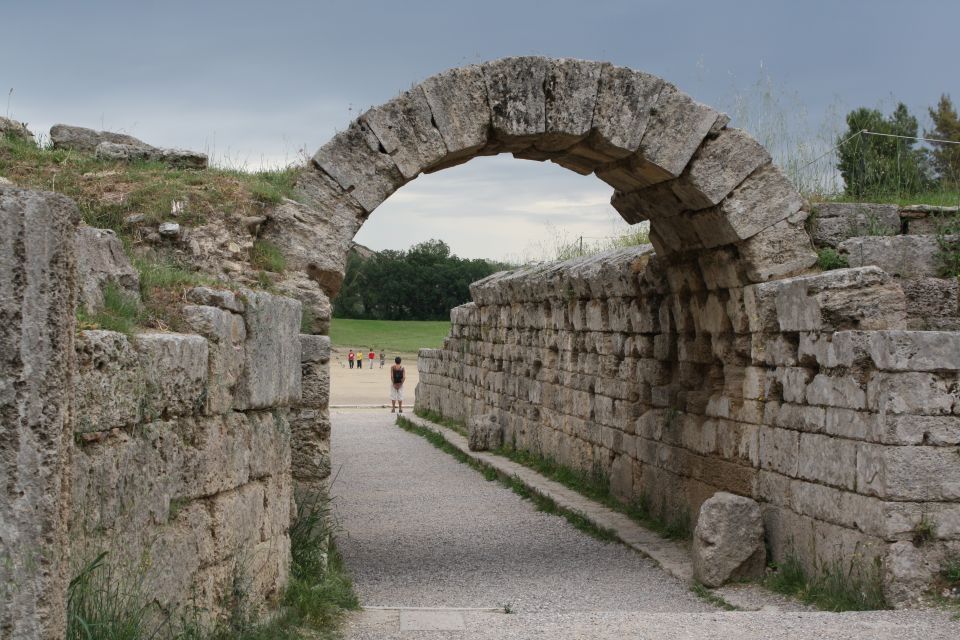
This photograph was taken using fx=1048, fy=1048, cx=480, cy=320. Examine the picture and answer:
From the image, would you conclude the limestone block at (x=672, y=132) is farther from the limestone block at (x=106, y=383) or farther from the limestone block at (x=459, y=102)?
the limestone block at (x=106, y=383)

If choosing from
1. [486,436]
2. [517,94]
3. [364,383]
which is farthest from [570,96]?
[364,383]

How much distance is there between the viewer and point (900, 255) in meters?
8.14

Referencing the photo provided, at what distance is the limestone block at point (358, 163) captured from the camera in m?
7.99

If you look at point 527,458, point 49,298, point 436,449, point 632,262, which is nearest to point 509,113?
point 632,262

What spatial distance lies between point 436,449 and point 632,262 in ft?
26.4

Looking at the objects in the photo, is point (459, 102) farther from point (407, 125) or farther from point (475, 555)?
point (475, 555)

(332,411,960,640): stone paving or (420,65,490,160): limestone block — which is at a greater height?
(420,65,490,160): limestone block

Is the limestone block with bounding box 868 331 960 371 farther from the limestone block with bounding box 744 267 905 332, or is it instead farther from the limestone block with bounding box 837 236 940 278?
the limestone block with bounding box 837 236 940 278

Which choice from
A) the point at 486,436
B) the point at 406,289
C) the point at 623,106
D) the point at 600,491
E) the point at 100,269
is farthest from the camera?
the point at 406,289

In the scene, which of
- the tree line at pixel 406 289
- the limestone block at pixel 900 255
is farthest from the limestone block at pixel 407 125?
the tree line at pixel 406 289

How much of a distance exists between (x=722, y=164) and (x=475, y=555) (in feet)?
13.4

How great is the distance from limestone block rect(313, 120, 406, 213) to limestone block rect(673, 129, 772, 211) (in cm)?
238

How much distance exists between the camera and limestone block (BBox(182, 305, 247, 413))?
16.0 ft

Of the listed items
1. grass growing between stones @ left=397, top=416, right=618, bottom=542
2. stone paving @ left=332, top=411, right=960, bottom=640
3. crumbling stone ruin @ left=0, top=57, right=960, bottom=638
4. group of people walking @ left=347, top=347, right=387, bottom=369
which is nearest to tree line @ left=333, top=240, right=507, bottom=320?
group of people walking @ left=347, top=347, right=387, bottom=369
